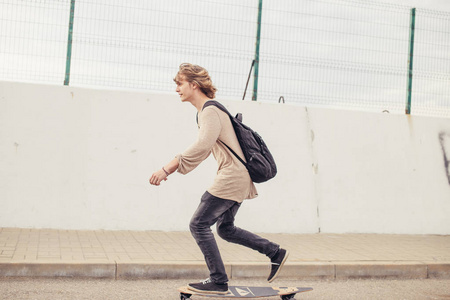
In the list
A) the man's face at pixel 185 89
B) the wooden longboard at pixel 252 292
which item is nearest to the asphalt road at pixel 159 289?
the wooden longboard at pixel 252 292

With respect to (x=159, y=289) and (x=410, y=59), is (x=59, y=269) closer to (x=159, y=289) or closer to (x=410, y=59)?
(x=159, y=289)

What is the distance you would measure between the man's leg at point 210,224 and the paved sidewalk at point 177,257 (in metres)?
1.35

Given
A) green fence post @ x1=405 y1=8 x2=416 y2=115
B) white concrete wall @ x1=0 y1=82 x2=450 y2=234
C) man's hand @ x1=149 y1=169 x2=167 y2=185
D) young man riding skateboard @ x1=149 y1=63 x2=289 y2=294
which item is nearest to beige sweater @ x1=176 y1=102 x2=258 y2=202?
young man riding skateboard @ x1=149 y1=63 x2=289 y2=294

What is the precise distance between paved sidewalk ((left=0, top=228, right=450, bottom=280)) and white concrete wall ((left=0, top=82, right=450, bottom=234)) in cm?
45

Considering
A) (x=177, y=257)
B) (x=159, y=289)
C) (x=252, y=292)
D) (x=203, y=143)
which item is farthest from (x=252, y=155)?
(x=177, y=257)

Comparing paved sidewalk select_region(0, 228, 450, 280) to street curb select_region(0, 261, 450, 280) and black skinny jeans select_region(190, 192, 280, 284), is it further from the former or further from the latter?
black skinny jeans select_region(190, 192, 280, 284)

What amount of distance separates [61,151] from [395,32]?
604 centimetres

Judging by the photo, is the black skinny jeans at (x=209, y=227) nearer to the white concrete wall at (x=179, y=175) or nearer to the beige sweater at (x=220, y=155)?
the beige sweater at (x=220, y=155)

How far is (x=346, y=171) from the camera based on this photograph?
902 cm

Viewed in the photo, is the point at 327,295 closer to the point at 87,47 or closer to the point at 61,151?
the point at 61,151

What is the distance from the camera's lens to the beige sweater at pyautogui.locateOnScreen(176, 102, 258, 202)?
4086 mm

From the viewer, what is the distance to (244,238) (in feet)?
14.6

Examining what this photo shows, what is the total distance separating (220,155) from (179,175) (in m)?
4.05

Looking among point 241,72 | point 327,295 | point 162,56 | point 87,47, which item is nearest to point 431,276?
point 327,295
